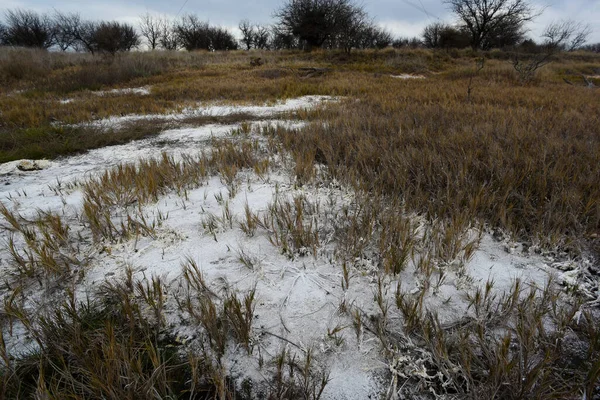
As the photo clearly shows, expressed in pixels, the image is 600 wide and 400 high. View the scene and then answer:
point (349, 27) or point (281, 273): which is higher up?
point (349, 27)

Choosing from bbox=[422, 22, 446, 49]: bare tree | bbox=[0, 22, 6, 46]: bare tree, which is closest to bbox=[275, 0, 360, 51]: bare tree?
bbox=[422, 22, 446, 49]: bare tree

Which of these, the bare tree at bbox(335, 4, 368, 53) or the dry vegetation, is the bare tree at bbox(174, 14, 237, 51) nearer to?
the bare tree at bbox(335, 4, 368, 53)

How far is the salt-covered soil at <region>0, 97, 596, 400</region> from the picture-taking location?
1343 mm

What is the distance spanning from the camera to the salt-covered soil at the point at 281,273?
4.41 feet

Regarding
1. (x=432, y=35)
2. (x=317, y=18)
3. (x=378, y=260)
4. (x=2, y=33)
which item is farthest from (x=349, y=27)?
(x=2, y=33)

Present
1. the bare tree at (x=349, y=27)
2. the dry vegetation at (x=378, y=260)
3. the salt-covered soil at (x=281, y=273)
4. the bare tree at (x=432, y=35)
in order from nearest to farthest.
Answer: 1. the dry vegetation at (x=378, y=260)
2. the salt-covered soil at (x=281, y=273)
3. the bare tree at (x=349, y=27)
4. the bare tree at (x=432, y=35)

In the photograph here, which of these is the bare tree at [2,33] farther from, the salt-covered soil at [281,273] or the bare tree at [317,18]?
the salt-covered soil at [281,273]

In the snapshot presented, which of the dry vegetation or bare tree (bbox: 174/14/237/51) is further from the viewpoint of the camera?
bare tree (bbox: 174/14/237/51)

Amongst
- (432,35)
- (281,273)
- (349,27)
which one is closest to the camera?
(281,273)

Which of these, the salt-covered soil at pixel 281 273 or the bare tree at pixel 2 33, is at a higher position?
the bare tree at pixel 2 33

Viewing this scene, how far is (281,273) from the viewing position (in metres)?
1.83

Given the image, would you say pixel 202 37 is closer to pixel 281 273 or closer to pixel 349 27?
pixel 349 27

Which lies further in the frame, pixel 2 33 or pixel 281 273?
pixel 2 33

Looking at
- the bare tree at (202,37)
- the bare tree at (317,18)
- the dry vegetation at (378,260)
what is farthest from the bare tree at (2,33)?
the dry vegetation at (378,260)
